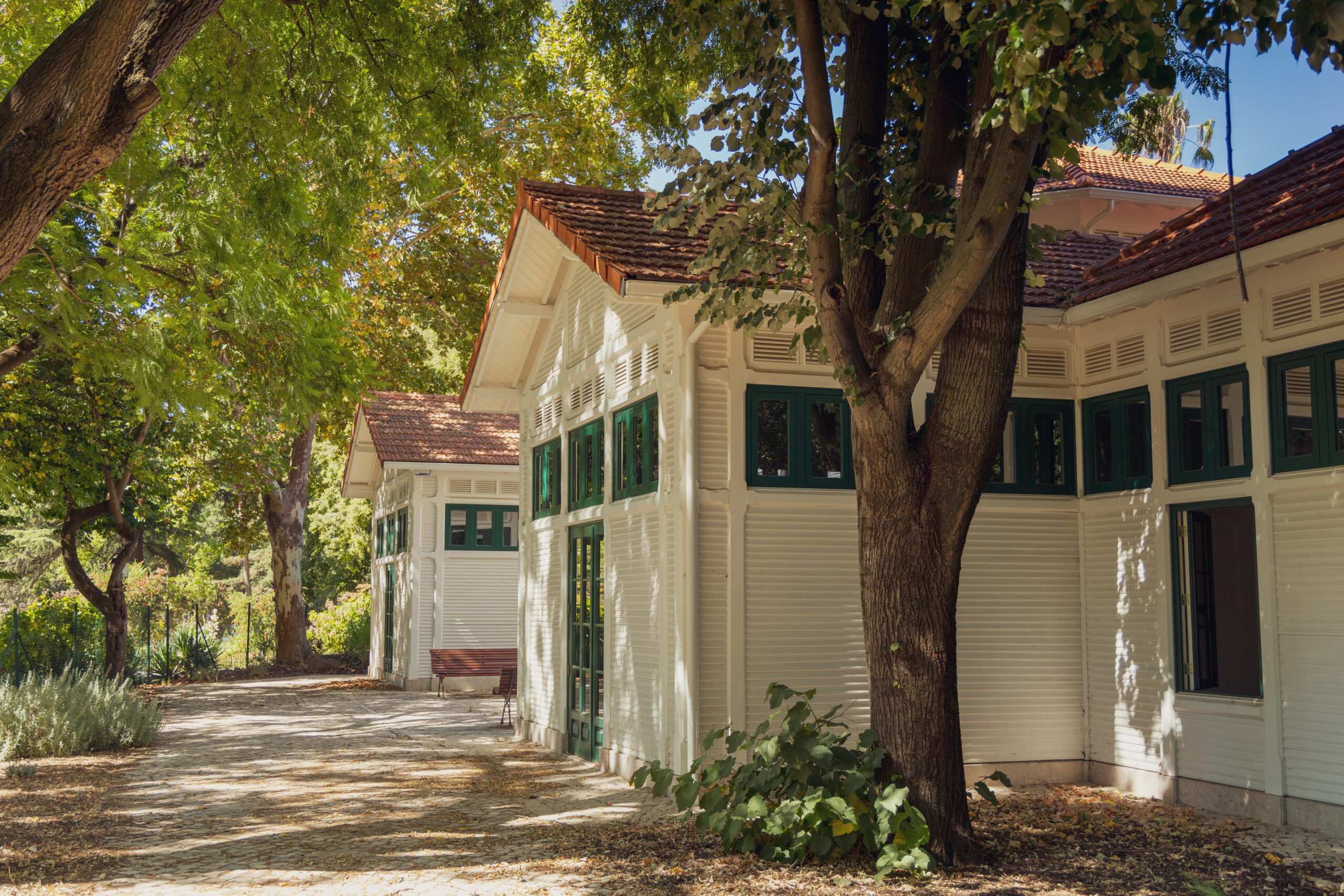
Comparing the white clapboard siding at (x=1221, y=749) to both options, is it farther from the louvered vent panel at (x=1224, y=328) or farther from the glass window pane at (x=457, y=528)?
the glass window pane at (x=457, y=528)

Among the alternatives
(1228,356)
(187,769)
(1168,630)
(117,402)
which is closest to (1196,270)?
(1228,356)

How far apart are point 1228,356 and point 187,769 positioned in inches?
419

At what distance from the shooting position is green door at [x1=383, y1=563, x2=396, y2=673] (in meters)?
24.0


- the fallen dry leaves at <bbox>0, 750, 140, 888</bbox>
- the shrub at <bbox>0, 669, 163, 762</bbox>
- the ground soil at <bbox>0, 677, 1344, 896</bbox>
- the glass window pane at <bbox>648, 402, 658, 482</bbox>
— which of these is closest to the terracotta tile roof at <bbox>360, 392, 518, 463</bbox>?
the shrub at <bbox>0, 669, 163, 762</bbox>

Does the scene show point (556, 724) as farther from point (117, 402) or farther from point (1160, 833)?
point (117, 402)

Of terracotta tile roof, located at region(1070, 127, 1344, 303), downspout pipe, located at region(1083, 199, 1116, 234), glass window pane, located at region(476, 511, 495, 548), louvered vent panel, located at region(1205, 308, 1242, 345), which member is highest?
downspout pipe, located at region(1083, 199, 1116, 234)

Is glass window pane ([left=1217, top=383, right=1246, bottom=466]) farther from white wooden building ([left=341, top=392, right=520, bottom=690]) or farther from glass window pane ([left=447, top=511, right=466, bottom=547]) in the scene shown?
glass window pane ([left=447, top=511, right=466, bottom=547])

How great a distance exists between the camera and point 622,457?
11312mm

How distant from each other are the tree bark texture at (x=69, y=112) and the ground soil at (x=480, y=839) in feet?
13.3

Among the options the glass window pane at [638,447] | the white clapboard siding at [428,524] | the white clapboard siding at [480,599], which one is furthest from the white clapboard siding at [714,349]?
the white clapboard siding at [428,524]

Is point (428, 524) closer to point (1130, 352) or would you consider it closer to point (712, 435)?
point (712, 435)

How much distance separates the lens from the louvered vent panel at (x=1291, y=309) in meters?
8.01

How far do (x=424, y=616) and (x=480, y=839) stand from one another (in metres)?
14.2

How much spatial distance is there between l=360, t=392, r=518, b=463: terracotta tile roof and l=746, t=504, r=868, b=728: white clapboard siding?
43.2ft
